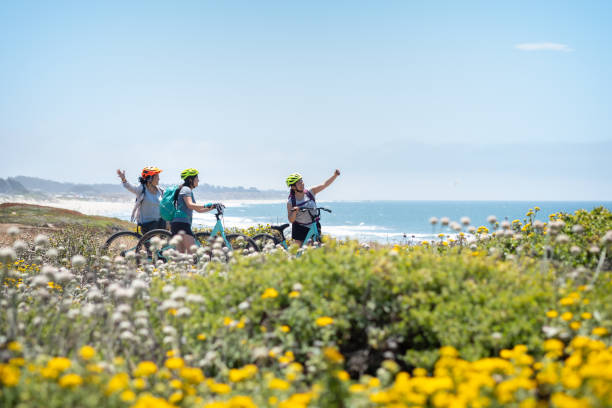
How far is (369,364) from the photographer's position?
4188 mm

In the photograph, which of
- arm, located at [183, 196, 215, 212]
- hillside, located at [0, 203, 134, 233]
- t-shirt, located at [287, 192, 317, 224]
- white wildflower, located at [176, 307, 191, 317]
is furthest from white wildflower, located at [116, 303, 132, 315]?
hillside, located at [0, 203, 134, 233]

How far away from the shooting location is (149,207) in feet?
31.5

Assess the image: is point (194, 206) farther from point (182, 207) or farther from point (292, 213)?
point (292, 213)

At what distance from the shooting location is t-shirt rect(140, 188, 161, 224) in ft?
31.3

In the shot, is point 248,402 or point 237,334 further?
point 237,334

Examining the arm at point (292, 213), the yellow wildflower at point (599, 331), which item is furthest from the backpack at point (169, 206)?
Result: the yellow wildflower at point (599, 331)

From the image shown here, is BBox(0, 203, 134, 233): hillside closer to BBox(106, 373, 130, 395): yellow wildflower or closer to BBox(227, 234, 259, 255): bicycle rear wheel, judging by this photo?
BBox(227, 234, 259, 255): bicycle rear wheel

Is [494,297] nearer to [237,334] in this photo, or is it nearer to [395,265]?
[395,265]

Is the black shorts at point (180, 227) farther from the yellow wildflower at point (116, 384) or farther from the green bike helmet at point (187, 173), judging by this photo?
the yellow wildflower at point (116, 384)

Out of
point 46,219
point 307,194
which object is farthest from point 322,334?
point 46,219

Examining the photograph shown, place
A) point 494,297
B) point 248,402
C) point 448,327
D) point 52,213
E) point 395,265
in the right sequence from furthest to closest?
point 52,213, point 395,265, point 494,297, point 448,327, point 248,402

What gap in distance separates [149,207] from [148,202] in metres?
0.12

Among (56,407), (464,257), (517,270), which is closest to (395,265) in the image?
(464,257)

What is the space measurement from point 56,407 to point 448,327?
299cm
